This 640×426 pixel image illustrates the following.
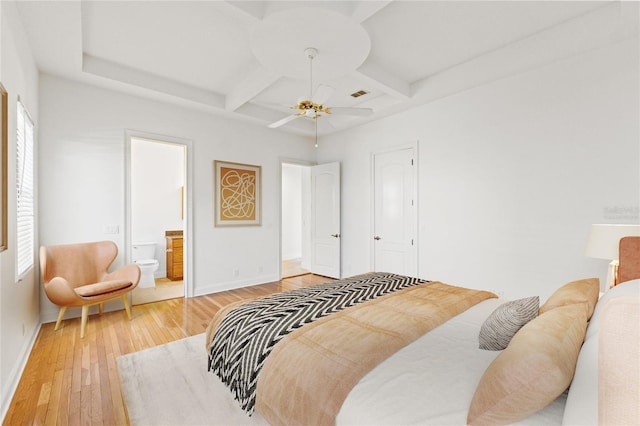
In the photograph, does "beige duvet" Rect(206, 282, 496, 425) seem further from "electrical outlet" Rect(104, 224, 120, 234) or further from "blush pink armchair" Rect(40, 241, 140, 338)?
"electrical outlet" Rect(104, 224, 120, 234)

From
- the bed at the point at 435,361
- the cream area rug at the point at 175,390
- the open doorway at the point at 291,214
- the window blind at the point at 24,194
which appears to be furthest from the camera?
the open doorway at the point at 291,214

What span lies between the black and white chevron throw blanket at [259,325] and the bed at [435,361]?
0.4 inches

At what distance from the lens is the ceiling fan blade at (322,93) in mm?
2607

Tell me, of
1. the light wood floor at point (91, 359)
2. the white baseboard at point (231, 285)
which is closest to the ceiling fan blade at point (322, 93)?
the light wood floor at point (91, 359)

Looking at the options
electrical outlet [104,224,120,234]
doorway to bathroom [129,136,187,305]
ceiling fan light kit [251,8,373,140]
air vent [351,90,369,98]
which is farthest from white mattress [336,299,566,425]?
doorway to bathroom [129,136,187,305]

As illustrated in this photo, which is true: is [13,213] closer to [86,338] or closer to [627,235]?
[86,338]

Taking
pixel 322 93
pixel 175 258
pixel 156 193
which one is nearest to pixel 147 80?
pixel 322 93

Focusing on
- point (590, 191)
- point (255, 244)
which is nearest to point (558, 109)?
point (590, 191)

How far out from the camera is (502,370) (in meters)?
0.93

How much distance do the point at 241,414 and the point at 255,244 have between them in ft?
11.2

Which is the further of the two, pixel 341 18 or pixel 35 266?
pixel 35 266

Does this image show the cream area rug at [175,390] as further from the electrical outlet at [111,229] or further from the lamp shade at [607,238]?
the lamp shade at [607,238]

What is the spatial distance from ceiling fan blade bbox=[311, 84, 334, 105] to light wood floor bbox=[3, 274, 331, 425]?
2.55m

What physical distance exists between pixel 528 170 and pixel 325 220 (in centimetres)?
324
